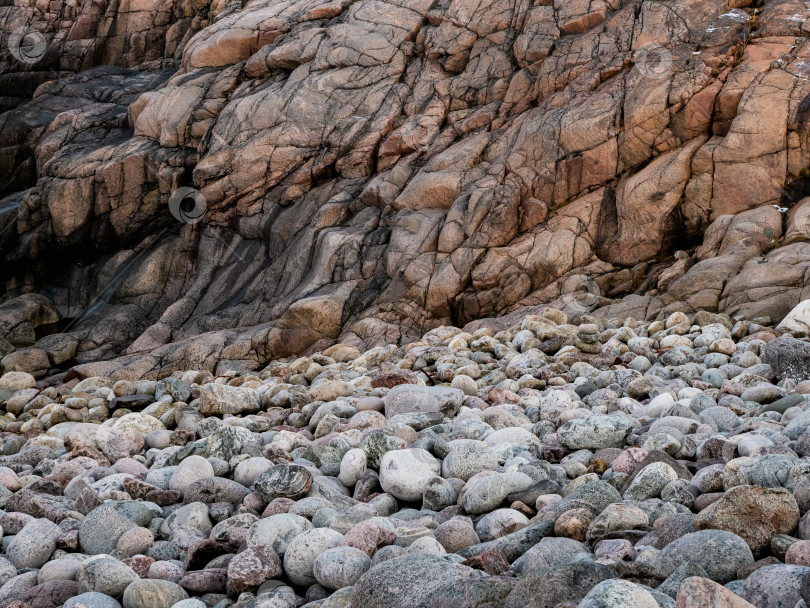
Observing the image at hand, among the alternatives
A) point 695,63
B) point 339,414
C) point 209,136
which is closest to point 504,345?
point 339,414

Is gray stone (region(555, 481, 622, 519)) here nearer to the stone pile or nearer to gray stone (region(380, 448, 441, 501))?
the stone pile

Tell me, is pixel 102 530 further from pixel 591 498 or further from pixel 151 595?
pixel 591 498

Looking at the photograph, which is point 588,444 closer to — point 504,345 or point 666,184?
point 504,345

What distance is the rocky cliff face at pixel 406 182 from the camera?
14.0m

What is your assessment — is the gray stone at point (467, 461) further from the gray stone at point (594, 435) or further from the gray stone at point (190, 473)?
the gray stone at point (190, 473)

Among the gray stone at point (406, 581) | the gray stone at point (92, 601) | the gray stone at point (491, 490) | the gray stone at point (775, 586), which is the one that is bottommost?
the gray stone at point (491, 490)

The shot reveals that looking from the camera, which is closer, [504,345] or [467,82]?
[504,345]

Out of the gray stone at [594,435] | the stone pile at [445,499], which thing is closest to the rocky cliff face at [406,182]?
the stone pile at [445,499]

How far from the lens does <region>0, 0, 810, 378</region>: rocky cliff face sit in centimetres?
1401

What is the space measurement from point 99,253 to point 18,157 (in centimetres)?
558

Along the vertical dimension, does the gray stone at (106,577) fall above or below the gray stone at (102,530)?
above

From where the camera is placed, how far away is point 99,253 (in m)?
21.8

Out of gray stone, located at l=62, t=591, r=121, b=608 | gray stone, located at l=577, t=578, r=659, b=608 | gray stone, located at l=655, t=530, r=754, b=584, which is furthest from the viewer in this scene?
gray stone, located at l=62, t=591, r=121, b=608

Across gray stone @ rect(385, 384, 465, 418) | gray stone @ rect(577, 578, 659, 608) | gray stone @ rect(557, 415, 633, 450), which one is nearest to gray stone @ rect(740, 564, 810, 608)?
gray stone @ rect(577, 578, 659, 608)
